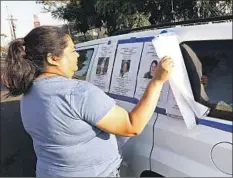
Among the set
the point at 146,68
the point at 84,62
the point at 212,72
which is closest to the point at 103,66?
the point at 84,62

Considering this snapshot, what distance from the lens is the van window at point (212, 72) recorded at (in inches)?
76.7

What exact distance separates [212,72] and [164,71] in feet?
1.30

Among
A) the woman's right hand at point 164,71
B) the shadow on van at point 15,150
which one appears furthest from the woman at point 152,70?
the shadow on van at point 15,150

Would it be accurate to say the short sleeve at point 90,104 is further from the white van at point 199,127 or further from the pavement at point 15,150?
the pavement at point 15,150

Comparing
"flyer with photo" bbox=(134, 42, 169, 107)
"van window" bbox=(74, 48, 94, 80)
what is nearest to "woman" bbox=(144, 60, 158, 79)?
"flyer with photo" bbox=(134, 42, 169, 107)

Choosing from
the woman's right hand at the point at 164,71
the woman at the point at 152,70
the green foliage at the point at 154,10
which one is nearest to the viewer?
the woman's right hand at the point at 164,71

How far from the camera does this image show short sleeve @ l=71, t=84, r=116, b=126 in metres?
1.68

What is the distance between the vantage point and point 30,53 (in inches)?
71.7

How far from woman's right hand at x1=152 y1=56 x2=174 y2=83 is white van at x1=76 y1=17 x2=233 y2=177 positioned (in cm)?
29

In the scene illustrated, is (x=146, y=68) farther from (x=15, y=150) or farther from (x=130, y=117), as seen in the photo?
(x=15, y=150)

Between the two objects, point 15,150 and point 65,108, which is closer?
point 65,108

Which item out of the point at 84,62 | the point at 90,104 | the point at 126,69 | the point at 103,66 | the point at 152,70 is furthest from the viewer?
the point at 84,62

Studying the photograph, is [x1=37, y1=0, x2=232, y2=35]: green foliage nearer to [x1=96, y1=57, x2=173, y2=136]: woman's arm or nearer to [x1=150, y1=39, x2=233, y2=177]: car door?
[x1=150, y1=39, x2=233, y2=177]: car door

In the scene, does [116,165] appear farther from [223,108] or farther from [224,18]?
[224,18]
